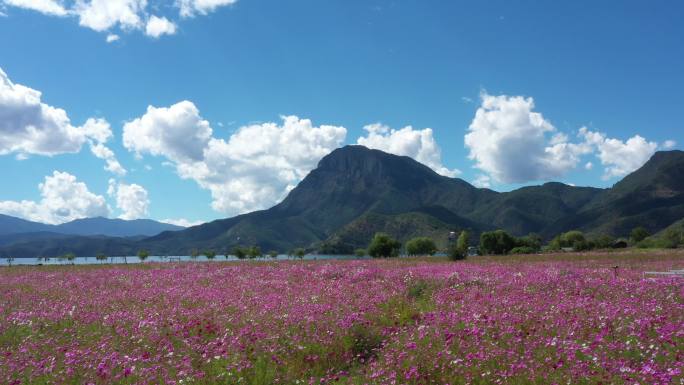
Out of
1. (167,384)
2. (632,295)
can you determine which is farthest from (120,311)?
(632,295)

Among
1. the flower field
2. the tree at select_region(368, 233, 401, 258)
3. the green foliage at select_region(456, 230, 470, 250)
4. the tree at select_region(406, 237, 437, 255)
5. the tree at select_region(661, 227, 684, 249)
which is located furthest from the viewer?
the tree at select_region(406, 237, 437, 255)

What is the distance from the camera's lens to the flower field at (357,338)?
25.1 ft

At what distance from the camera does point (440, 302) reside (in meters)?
14.0

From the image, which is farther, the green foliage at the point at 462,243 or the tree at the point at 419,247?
the tree at the point at 419,247

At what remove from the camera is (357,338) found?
10406mm

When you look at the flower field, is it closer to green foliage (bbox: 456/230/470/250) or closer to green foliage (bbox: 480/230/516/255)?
green foliage (bbox: 456/230/470/250)

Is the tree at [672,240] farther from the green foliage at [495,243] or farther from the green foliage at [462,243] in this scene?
the green foliage at [462,243]

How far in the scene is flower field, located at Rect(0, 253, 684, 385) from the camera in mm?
7664

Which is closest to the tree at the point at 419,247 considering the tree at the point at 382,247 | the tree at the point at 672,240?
the tree at the point at 382,247

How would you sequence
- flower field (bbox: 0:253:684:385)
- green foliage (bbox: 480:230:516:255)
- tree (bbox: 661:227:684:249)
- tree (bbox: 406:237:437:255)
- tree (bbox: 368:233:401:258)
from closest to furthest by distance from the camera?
flower field (bbox: 0:253:684:385) → tree (bbox: 661:227:684:249) → tree (bbox: 368:233:401:258) → green foliage (bbox: 480:230:516:255) → tree (bbox: 406:237:437:255)

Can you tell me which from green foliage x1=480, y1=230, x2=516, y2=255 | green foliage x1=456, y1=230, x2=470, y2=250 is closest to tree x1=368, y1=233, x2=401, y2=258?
green foliage x1=456, y1=230, x2=470, y2=250

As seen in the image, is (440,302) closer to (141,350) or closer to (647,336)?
(647,336)

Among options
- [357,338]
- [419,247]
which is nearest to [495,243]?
[419,247]

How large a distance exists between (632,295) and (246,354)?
12254 mm
